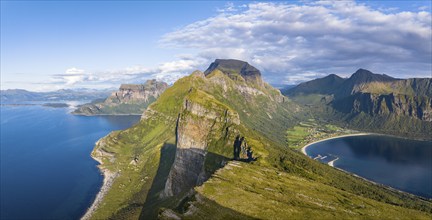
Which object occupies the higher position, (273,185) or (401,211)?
(273,185)

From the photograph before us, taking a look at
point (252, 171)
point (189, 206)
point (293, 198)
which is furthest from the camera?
point (252, 171)

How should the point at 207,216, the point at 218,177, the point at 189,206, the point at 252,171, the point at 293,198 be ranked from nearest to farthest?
the point at 207,216
the point at 189,206
the point at 293,198
the point at 218,177
the point at 252,171

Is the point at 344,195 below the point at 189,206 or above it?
below

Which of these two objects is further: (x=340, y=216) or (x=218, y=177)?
(x=218, y=177)

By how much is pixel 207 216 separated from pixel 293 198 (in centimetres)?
5351

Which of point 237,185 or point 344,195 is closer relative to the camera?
point 237,185

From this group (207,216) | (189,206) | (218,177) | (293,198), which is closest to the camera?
(207,216)

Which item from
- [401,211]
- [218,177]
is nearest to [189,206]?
[218,177]

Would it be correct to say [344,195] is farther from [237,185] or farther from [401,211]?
[237,185]

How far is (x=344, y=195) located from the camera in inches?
7283

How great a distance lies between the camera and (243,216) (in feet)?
426

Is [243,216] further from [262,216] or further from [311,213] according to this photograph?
[311,213]

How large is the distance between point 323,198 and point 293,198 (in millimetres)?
21720

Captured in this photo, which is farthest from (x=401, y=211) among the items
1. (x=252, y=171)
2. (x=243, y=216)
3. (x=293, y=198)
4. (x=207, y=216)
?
(x=207, y=216)
